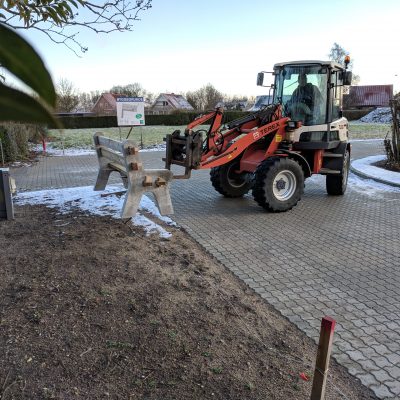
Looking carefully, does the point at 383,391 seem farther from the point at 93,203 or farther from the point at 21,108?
the point at 93,203

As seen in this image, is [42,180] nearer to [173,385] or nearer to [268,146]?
[268,146]

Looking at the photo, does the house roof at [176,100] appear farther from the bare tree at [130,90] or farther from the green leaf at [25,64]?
the green leaf at [25,64]

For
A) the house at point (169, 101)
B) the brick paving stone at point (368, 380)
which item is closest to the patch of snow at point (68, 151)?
the brick paving stone at point (368, 380)

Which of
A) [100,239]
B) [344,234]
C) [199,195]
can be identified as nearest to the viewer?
[100,239]

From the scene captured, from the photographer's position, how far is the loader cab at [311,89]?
8.04 meters

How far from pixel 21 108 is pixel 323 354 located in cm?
215

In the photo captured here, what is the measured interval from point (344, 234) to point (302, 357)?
3471 millimetres

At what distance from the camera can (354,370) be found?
305 centimetres

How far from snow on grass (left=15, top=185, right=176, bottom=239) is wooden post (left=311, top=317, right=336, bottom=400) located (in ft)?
11.9

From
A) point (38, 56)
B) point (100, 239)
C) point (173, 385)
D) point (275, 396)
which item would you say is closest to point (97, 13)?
point (100, 239)

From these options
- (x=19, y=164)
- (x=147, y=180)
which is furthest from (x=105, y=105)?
(x=147, y=180)

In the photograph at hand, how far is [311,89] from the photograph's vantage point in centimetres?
812

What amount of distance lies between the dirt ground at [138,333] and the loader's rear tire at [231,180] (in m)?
3.51

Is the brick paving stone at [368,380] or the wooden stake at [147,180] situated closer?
the brick paving stone at [368,380]
